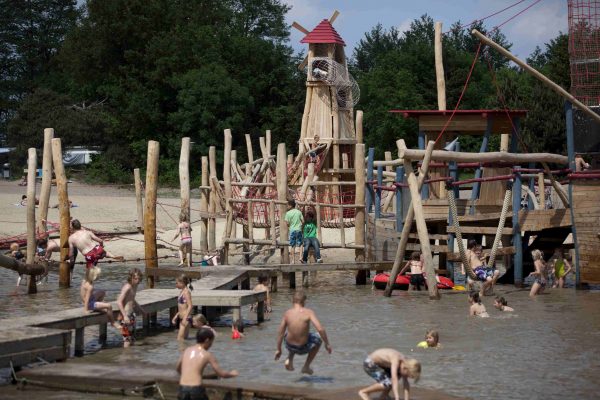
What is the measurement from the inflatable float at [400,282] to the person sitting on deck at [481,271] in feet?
3.88

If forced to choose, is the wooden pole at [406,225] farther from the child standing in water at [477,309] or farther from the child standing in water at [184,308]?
the child standing in water at [184,308]

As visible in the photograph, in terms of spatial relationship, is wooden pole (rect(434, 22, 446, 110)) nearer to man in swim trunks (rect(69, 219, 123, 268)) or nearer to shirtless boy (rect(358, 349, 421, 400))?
man in swim trunks (rect(69, 219, 123, 268))

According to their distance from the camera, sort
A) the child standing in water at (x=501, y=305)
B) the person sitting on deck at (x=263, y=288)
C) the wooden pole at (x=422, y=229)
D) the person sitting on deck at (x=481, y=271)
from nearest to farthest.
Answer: the person sitting on deck at (x=263, y=288) < the child standing in water at (x=501, y=305) < the wooden pole at (x=422, y=229) < the person sitting on deck at (x=481, y=271)

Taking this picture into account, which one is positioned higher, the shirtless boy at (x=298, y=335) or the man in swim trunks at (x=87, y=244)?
the man in swim trunks at (x=87, y=244)

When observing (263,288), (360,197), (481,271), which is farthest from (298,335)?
(360,197)

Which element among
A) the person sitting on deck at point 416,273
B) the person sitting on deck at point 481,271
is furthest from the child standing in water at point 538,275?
the person sitting on deck at point 416,273

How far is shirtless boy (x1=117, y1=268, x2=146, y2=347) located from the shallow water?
0.83ft

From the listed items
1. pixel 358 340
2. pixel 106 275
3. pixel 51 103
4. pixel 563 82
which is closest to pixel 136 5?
pixel 51 103

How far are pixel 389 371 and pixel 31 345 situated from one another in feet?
16.8

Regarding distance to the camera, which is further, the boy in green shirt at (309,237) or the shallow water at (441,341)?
the boy in green shirt at (309,237)

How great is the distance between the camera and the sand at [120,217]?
3512 centimetres

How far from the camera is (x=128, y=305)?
18.5 metres

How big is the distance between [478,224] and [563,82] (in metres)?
25.7

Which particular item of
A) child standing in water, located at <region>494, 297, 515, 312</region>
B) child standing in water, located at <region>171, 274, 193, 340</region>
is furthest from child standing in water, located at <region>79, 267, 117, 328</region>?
child standing in water, located at <region>494, 297, 515, 312</region>
